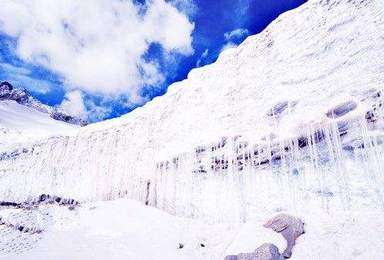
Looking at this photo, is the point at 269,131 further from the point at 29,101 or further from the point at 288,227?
the point at 29,101

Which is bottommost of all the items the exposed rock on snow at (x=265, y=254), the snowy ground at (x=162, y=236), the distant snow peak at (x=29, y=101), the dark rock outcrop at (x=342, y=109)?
the exposed rock on snow at (x=265, y=254)

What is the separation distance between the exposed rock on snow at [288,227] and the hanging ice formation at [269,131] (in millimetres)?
1214

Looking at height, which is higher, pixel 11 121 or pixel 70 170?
pixel 11 121

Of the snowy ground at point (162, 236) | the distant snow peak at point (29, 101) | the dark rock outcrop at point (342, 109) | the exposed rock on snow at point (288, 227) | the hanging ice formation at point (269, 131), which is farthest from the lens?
the distant snow peak at point (29, 101)

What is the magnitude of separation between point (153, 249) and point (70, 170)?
14.5 meters

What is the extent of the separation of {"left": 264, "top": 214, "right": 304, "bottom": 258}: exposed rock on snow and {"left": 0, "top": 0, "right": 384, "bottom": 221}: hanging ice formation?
3.98 ft

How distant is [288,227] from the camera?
42.1 feet

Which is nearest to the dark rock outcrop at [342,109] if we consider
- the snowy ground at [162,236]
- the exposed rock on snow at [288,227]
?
the snowy ground at [162,236]

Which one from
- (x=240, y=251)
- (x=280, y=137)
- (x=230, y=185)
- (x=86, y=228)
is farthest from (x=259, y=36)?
(x=86, y=228)

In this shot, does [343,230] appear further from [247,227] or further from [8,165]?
[8,165]

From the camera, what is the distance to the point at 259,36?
65.6ft

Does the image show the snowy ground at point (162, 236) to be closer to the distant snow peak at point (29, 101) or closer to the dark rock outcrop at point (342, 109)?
the dark rock outcrop at point (342, 109)

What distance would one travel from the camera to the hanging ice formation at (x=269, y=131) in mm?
13203

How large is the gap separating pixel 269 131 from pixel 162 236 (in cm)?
754
